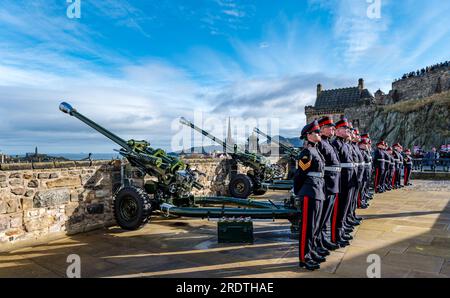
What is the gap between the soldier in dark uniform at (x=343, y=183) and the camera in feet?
15.2

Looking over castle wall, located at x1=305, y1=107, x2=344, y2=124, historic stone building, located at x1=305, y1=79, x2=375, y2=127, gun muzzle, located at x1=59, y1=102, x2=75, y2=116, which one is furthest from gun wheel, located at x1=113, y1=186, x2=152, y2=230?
historic stone building, located at x1=305, y1=79, x2=375, y2=127

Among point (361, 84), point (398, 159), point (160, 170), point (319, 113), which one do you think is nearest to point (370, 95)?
point (361, 84)

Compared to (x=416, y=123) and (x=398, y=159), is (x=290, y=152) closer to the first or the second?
(x=398, y=159)

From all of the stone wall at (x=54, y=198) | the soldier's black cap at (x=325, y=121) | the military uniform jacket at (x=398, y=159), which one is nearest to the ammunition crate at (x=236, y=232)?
the soldier's black cap at (x=325, y=121)

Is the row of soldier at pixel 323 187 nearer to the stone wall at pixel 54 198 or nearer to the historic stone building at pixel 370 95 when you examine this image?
the stone wall at pixel 54 198

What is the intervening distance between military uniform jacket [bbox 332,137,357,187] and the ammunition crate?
1.56 metres

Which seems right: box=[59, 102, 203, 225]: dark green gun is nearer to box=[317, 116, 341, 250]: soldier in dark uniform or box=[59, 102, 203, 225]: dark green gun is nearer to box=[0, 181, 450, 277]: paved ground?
box=[0, 181, 450, 277]: paved ground

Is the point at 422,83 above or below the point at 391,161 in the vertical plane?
above

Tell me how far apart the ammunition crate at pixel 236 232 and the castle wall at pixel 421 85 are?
131 feet

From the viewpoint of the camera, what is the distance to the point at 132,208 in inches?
211

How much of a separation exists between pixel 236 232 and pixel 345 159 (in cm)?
197

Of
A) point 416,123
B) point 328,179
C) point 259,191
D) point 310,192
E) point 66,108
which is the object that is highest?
point 416,123
